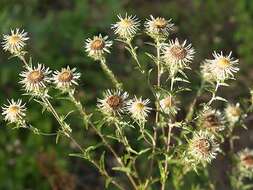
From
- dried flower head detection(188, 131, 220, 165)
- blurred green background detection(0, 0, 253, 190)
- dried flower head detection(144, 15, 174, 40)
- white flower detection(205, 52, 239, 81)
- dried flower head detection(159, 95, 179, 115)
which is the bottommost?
dried flower head detection(188, 131, 220, 165)

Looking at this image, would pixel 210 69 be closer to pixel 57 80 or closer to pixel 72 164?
pixel 57 80

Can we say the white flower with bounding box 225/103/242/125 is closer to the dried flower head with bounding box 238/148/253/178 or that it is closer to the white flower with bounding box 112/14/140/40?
the dried flower head with bounding box 238/148/253/178

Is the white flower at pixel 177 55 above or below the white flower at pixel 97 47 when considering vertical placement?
below

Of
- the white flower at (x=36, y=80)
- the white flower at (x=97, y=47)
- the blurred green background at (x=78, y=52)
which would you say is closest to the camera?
the white flower at (x=36, y=80)

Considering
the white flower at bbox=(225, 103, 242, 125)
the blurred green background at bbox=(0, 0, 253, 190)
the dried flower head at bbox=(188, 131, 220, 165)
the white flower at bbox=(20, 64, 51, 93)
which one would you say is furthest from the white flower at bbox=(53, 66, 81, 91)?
the blurred green background at bbox=(0, 0, 253, 190)

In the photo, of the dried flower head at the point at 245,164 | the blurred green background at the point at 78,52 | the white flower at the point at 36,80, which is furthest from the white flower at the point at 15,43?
the blurred green background at the point at 78,52

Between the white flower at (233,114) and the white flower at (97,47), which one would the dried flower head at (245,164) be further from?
the white flower at (97,47)

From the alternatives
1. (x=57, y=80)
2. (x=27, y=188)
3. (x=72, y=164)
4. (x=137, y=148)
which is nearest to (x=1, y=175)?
(x=27, y=188)
